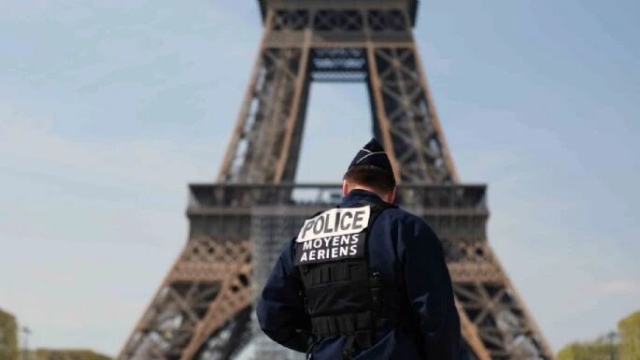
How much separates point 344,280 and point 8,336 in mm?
33122


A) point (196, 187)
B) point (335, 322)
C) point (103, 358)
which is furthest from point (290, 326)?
point (103, 358)

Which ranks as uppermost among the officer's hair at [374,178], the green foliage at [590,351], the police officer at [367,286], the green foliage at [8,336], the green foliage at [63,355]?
the officer's hair at [374,178]

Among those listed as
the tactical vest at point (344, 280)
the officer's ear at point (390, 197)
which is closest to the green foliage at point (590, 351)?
the officer's ear at point (390, 197)

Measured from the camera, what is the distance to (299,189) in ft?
122

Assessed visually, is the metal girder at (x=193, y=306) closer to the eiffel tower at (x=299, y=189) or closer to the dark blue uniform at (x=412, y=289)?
the eiffel tower at (x=299, y=189)

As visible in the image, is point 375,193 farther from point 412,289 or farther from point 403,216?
point 412,289

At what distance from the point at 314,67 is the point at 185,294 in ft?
35.3

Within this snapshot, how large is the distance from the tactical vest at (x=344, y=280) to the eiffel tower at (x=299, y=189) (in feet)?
98.7

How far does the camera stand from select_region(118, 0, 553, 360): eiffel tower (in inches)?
1364

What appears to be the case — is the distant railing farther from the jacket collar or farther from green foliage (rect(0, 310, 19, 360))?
the jacket collar

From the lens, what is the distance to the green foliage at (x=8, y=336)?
3475 cm

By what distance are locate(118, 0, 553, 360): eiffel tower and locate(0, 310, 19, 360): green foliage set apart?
153 inches

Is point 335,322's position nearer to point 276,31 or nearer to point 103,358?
point 276,31

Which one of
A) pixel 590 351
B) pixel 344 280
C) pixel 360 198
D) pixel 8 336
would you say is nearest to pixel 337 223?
pixel 360 198
